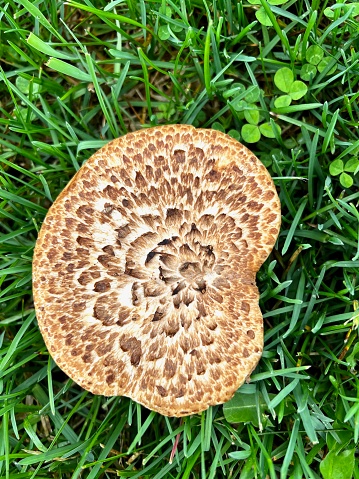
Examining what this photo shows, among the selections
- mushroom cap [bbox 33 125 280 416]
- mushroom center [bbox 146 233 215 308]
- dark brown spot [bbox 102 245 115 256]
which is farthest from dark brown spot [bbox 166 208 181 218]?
dark brown spot [bbox 102 245 115 256]

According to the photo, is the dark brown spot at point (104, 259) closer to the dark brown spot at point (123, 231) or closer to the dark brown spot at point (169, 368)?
the dark brown spot at point (123, 231)

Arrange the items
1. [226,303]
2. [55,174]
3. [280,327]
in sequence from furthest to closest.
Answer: [55,174] < [280,327] < [226,303]

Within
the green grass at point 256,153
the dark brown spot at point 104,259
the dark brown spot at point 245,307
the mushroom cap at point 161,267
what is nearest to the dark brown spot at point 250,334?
the mushroom cap at point 161,267

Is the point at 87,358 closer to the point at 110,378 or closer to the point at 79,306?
the point at 110,378

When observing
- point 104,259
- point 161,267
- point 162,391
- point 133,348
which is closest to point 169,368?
point 162,391

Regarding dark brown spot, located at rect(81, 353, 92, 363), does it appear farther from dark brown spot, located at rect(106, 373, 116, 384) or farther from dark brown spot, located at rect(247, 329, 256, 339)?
dark brown spot, located at rect(247, 329, 256, 339)

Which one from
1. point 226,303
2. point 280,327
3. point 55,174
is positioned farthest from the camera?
point 55,174

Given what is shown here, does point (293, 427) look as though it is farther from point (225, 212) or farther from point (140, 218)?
point (140, 218)

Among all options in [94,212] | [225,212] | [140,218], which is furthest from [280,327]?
[94,212]
